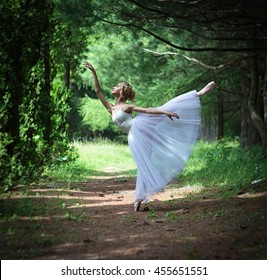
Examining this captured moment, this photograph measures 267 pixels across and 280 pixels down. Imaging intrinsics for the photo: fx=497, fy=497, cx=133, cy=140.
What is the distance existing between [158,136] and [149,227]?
7.38 feet

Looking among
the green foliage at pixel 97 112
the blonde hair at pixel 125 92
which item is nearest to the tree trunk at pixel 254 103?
the blonde hair at pixel 125 92

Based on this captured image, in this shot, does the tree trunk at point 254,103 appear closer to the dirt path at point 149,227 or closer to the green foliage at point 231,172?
the green foliage at point 231,172

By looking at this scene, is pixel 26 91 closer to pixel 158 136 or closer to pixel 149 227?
pixel 158 136

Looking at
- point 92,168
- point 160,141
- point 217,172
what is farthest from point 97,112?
point 160,141

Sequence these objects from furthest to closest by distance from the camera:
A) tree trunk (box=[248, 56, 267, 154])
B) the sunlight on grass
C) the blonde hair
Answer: the sunlight on grass < tree trunk (box=[248, 56, 267, 154]) < the blonde hair

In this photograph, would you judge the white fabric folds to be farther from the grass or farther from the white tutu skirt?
the grass

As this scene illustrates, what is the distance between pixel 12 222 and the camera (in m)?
6.78

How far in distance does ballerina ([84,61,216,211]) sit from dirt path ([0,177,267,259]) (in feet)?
1.80

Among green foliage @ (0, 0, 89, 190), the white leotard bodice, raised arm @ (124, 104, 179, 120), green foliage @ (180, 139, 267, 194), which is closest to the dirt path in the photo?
green foliage @ (180, 139, 267, 194)

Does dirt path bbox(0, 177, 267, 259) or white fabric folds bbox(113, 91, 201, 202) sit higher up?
white fabric folds bbox(113, 91, 201, 202)

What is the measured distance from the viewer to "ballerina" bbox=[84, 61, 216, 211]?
27.3 feet

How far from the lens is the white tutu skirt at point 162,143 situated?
27.3ft
